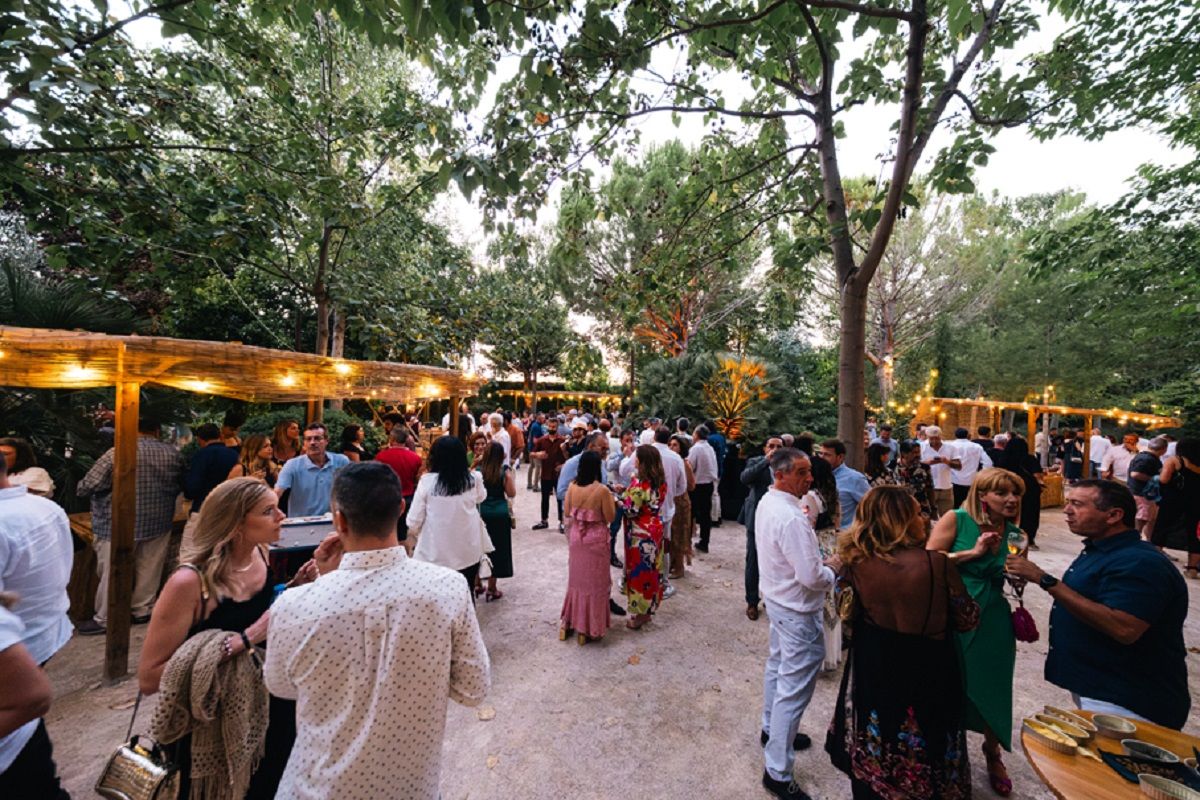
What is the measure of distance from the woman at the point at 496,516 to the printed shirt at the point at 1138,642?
13.8 ft

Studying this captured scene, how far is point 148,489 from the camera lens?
4504 millimetres

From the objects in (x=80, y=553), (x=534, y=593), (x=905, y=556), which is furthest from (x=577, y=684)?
(x=80, y=553)

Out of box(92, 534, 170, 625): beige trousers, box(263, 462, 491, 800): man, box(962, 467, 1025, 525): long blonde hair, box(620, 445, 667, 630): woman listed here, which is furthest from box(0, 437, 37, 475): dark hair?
box(962, 467, 1025, 525): long blonde hair

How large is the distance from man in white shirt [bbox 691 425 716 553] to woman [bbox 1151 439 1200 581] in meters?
6.40

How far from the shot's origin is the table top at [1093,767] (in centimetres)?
159

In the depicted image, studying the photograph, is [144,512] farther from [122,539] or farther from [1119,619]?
[1119,619]

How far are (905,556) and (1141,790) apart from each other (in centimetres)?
93

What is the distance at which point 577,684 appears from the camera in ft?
12.5

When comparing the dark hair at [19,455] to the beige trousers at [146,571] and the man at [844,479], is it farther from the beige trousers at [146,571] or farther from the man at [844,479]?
the man at [844,479]

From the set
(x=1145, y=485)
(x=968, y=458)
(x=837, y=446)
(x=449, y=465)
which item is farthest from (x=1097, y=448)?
(x=449, y=465)

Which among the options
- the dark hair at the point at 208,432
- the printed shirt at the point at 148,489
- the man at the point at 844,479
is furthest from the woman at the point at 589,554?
the printed shirt at the point at 148,489

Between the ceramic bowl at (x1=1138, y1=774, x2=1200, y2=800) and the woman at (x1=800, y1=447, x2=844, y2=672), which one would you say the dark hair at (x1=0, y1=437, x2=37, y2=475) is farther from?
the ceramic bowl at (x1=1138, y1=774, x2=1200, y2=800)

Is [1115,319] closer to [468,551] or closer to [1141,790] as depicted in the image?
[1141,790]

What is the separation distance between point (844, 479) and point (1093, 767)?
296 centimetres
